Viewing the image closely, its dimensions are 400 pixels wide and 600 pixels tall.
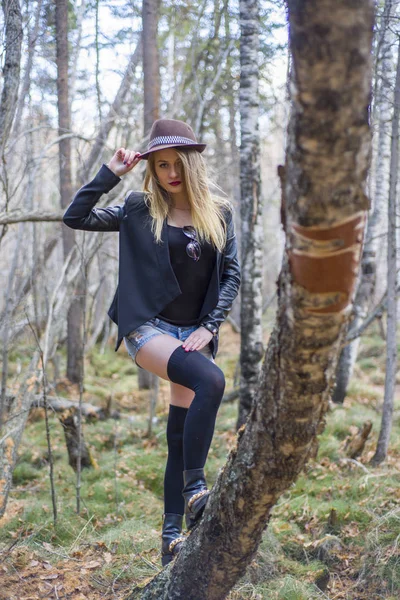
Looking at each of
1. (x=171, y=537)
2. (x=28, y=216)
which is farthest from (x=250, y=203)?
(x=171, y=537)

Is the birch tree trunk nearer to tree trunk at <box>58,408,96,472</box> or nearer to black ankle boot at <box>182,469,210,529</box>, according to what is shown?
tree trunk at <box>58,408,96,472</box>

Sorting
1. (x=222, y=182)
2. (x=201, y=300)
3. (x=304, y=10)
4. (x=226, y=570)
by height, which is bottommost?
(x=226, y=570)

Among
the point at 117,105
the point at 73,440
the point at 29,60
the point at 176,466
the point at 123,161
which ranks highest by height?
the point at 117,105

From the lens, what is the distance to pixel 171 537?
3361 mm

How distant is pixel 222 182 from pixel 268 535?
1423 centimetres

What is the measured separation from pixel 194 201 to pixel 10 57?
7.22ft

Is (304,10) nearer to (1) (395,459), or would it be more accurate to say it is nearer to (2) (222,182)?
(1) (395,459)

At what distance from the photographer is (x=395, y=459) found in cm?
645

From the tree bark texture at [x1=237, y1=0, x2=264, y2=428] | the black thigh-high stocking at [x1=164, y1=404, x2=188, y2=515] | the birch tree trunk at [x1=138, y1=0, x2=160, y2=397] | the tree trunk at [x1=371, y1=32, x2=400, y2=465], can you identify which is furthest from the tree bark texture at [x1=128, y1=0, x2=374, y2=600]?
the birch tree trunk at [x1=138, y1=0, x2=160, y2=397]

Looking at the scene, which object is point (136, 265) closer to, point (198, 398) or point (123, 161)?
point (123, 161)

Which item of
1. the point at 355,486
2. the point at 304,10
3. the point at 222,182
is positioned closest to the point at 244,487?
the point at 304,10

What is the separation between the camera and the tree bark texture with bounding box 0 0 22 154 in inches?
170

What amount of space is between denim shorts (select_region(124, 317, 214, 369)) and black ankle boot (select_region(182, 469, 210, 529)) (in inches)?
26.8

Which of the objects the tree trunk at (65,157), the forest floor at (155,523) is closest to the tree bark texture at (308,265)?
the forest floor at (155,523)
